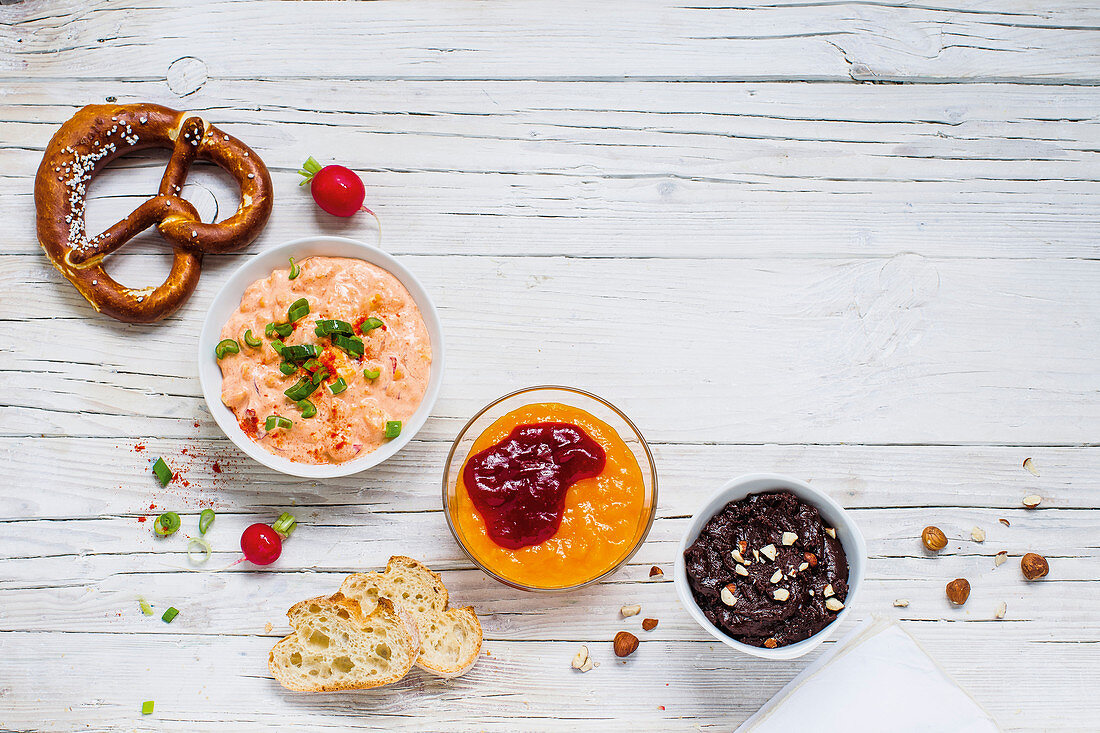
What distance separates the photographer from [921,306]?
2779 millimetres

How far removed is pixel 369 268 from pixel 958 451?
7.44ft

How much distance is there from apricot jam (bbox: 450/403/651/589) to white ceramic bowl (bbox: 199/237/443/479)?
0.29m

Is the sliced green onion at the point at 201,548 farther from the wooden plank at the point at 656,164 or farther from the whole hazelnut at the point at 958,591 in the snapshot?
the whole hazelnut at the point at 958,591

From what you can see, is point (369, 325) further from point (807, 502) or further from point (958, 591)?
point (958, 591)

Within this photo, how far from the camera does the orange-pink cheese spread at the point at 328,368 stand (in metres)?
2.38

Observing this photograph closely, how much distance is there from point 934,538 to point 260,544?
94.1 inches

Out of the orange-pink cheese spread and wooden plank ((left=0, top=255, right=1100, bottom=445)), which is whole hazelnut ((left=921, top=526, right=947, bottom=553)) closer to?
wooden plank ((left=0, top=255, right=1100, bottom=445))

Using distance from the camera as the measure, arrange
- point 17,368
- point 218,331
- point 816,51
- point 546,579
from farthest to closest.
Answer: point 816,51 < point 17,368 < point 218,331 < point 546,579

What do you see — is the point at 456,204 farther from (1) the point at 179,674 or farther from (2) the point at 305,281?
(1) the point at 179,674

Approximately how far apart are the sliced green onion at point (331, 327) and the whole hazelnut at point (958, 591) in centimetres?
232

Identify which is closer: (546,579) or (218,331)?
(546,579)

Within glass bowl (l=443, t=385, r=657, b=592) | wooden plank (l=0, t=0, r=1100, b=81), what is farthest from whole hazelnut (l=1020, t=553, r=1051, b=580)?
wooden plank (l=0, t=0, r=1100, b=81)

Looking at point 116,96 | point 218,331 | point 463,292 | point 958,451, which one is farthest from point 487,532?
point 116,96

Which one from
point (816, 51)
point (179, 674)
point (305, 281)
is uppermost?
point (816, 51)
